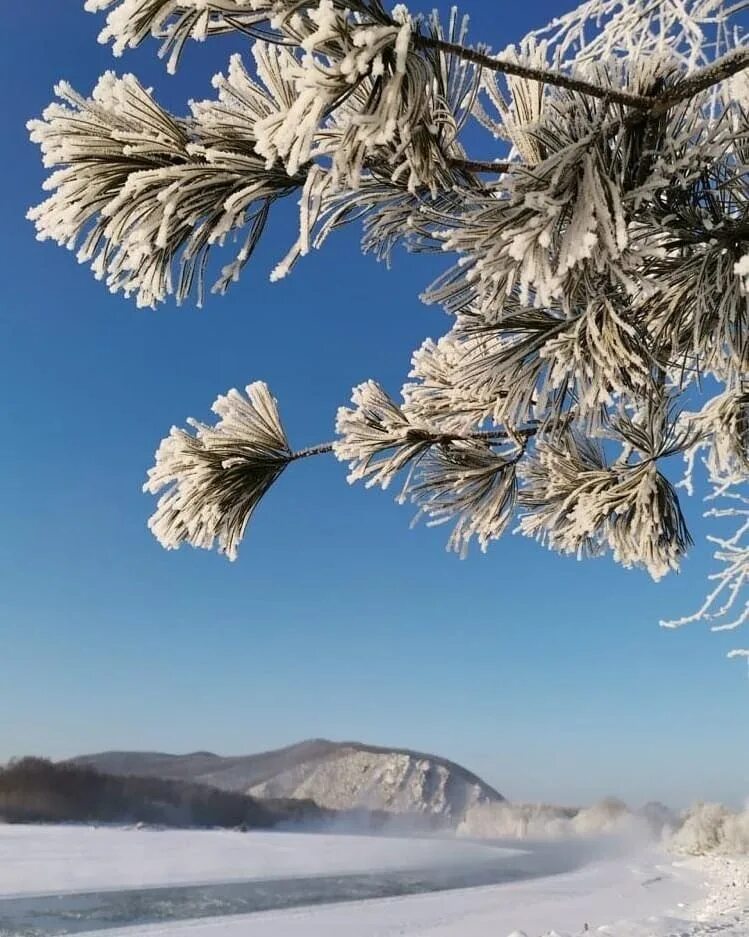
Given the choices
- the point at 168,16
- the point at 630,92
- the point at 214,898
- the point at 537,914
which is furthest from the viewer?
the point at 214,898

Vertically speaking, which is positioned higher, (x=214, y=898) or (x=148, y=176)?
(x=148, y=176)

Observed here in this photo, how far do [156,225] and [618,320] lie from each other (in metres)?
0.69

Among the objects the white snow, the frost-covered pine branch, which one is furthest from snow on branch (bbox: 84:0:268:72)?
the white snow

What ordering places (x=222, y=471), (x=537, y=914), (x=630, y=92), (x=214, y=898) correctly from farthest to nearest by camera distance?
(x=214, y=898)
(x=537, y=914)
(x=222, y=471)
(x=630, y=92)

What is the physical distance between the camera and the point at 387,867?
1004cm

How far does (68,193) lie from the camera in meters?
1.09

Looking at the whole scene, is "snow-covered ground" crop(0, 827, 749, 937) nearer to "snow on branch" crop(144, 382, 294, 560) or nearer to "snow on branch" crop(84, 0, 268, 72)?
"snow on branch" crop(144, 382, 294, 560)

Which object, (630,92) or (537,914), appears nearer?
(630,92)

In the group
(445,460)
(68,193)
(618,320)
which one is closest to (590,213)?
(618,320)

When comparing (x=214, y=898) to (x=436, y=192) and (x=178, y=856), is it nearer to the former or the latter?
(x=178, y=856)

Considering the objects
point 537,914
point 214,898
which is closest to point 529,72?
point 537,914

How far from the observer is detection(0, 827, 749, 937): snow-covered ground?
201 inches

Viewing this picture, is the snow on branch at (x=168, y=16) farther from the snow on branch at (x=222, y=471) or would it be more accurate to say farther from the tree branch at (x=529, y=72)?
the snow on branch at (x=222, y=471)

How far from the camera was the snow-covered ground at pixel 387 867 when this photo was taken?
16.8ft
